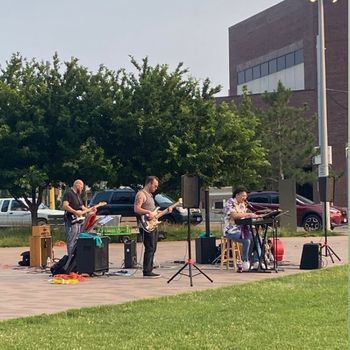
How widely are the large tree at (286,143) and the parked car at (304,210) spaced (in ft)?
16.4

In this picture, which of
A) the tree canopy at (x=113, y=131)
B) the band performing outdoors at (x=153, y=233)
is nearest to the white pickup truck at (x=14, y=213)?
the tree canopy at (x=113, y=131)

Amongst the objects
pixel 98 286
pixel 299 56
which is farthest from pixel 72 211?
pixel 299 56

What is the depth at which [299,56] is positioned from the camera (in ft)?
170

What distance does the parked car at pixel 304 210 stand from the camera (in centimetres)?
2878

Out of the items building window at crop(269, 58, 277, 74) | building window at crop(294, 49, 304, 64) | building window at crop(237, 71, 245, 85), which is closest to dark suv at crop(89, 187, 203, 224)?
building window at crop(294, 49, 304, 64)

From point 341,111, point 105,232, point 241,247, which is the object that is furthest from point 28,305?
point 341,111

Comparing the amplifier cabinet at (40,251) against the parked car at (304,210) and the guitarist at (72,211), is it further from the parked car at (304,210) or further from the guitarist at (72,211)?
the parked car at (304,210)

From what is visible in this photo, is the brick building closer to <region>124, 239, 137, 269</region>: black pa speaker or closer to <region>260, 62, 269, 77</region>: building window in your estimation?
<region>260, 62, 269, 77</region>: building window

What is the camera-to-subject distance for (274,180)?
118 ft

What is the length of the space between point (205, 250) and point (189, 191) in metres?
3.67

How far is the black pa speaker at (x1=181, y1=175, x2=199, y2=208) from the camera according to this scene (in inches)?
476

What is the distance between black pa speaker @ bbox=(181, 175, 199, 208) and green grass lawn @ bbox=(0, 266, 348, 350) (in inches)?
86.2

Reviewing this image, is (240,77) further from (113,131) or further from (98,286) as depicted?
(98,286)

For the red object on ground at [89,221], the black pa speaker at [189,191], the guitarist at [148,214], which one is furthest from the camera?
the red object on ground at [89,221]
